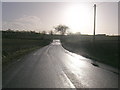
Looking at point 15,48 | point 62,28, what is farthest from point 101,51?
point 62,28

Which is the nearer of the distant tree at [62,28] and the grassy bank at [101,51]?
the grassy bank at [101,51]

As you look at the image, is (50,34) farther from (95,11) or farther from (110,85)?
(110,85)

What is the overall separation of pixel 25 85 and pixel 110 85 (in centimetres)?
363

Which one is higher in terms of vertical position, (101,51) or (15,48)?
(101,51)

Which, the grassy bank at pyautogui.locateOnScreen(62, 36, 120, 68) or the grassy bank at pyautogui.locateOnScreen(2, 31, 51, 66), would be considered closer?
the grassy bank at pyautogui.locateOnScreen(62, 36, 120, 68)

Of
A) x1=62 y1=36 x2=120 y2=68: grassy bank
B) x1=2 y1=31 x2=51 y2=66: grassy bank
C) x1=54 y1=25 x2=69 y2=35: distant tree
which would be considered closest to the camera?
x1=62 y1=36 x2=120 y2=68: grassy bank

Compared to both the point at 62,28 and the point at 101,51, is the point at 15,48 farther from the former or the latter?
the point at 62,28

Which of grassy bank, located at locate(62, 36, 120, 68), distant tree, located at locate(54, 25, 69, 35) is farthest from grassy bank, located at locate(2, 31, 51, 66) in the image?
distant tree, located at locate(54, 25, 69, 35)

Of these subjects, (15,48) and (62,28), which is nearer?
(15,48)

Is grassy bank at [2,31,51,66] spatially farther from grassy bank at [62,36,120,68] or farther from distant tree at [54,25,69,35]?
distant tree at [54,25,69,35]

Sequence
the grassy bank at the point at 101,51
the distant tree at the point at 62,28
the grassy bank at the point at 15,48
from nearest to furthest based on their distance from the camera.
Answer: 1. the grassy bank at the point at 101,51
2. the grassy bank at the point at 15,48
3. the distant tree at the point at 62,28

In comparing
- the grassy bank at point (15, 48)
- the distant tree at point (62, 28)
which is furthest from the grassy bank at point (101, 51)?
the distant tree at point (62, 28)

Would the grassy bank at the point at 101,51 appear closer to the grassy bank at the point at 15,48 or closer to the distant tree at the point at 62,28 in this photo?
the grassy bank at the point at 15,48

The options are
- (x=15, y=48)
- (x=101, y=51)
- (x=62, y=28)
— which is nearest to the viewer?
(x=101, y=51)
